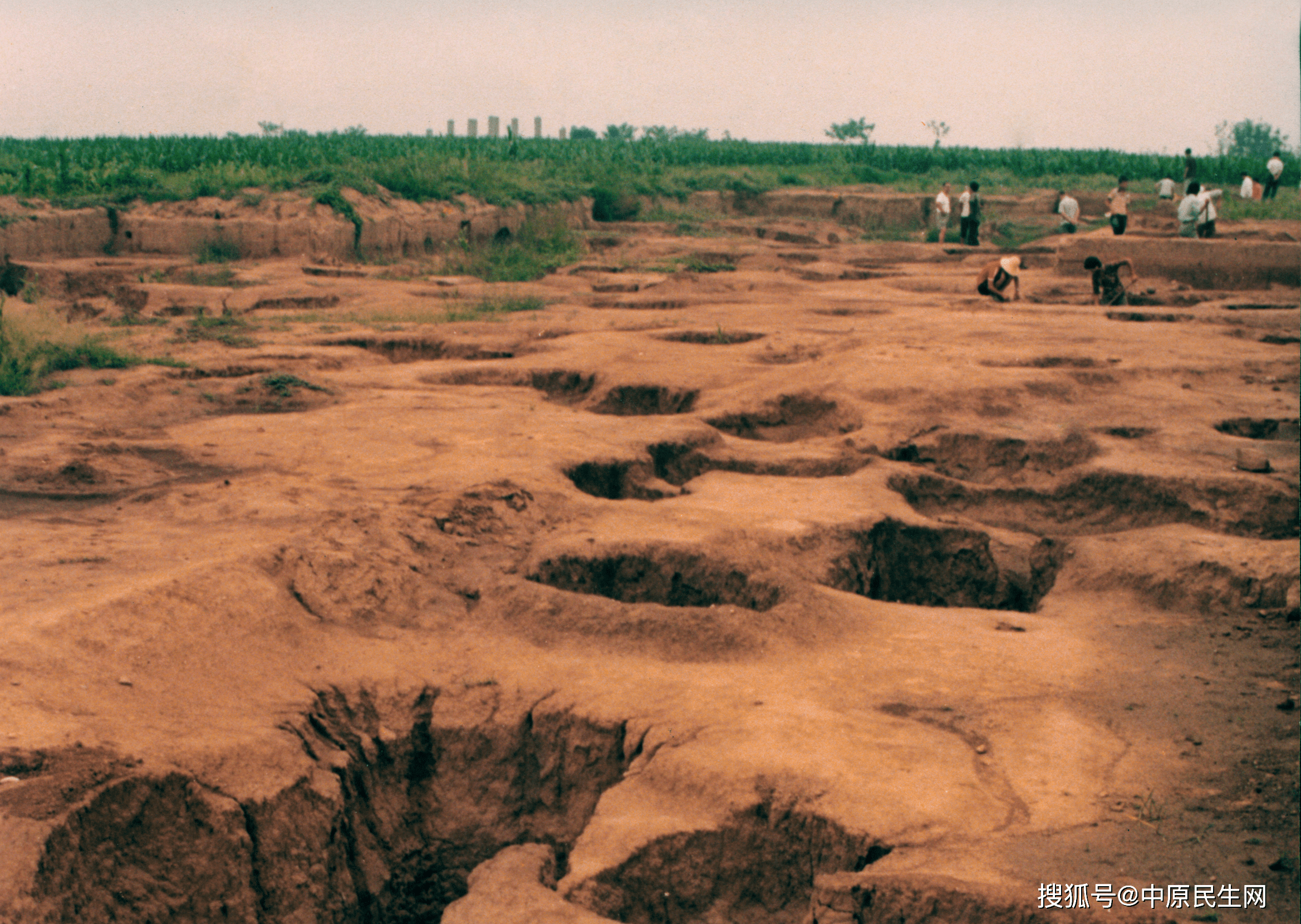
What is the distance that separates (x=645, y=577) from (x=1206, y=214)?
13.1 m

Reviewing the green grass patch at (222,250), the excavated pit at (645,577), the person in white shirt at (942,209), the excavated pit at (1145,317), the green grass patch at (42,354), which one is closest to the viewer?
the excavated pit at (645,577)

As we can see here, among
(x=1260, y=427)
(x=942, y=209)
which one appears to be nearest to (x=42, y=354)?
(x=1260, y=427)

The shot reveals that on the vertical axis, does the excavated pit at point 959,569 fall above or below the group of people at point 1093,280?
below

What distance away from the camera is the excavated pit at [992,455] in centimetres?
680

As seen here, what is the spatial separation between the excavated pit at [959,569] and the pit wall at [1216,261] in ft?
30.4

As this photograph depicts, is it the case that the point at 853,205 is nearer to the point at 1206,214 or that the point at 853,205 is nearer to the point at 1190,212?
the point at 1206,214

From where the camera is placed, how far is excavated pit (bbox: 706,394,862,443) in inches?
294

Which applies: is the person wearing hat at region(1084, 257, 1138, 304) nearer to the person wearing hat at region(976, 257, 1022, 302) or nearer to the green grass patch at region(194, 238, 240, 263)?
the person wearing hat at region(976, 257, 1022, 302)

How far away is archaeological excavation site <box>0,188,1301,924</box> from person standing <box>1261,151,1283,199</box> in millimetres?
16240

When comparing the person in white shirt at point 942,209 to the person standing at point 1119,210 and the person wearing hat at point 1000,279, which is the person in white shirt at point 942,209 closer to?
the person standing at point 1119,210

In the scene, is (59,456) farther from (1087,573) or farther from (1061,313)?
(1061,313)

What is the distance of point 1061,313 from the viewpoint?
11.6 meters

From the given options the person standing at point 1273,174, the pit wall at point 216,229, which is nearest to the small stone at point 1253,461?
the pit wall at point 216,229

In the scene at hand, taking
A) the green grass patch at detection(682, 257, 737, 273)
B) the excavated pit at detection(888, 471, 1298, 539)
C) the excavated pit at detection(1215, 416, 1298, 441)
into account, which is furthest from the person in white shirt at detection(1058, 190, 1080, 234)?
the excavated pit at detection(888, 471, 1298, 539)
